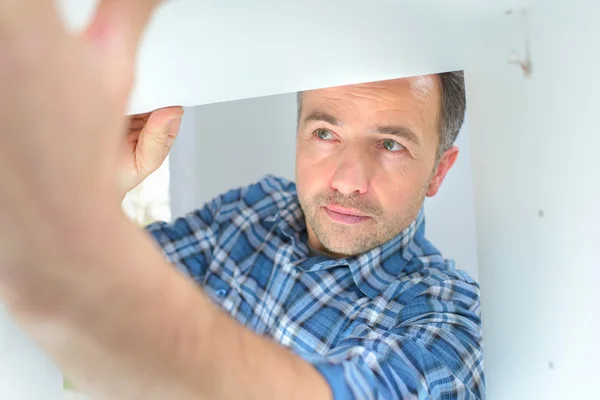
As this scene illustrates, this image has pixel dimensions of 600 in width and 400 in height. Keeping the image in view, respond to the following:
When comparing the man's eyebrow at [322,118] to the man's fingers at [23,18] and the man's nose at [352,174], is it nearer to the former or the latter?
the man's nose at [352,174]

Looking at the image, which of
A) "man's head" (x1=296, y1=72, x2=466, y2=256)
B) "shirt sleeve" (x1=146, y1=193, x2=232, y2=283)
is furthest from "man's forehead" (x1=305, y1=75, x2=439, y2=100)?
"shirt sleeve" (x1=146, y1=193, x2=232, y2=283)

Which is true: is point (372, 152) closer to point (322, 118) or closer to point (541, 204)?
point (322, 118)

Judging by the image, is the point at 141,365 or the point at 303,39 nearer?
the point at 141,365

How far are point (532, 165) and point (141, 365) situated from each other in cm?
32

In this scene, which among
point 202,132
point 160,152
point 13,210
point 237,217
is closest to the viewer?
point 13,210

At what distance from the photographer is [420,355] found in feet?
1.88

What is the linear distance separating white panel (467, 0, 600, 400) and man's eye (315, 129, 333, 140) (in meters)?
0.41

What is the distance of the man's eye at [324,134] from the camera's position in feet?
2.94

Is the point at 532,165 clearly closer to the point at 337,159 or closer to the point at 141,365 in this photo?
the point at 141,365

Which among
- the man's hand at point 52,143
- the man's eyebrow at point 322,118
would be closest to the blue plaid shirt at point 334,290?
the man's eyebrow at point 322,118


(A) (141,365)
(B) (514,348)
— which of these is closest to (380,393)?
(B) (514,348)

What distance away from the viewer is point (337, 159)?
876mm

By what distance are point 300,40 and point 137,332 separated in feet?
0.94

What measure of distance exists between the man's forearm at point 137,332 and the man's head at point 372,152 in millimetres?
606
